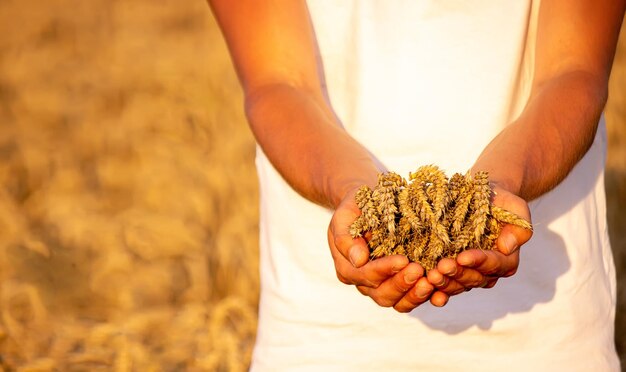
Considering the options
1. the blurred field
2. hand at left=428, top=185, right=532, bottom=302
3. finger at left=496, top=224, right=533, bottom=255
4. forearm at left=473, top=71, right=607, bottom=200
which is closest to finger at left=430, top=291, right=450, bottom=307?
hand at left=428, top=185, right=532, bottom=302

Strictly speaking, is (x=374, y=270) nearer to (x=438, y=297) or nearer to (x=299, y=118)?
(x=438, y=297)

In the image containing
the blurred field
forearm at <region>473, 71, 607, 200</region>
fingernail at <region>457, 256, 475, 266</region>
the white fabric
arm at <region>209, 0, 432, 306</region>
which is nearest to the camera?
fingernail at <region>457, 256, 475, 266</region>

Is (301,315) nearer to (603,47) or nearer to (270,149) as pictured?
(270,149)

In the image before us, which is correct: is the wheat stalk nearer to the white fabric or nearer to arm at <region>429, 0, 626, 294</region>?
arm at <region>429, 0, 626, 294</region>

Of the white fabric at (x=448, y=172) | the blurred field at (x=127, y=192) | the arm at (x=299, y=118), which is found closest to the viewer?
the arm at (x=299, y=118)

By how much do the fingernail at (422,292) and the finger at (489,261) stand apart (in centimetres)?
7

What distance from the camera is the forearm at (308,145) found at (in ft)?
6.31

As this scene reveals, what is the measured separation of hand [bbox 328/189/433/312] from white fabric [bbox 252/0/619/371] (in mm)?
282

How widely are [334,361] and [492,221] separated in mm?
463

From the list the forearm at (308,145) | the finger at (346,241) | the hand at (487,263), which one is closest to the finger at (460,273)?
the hand at (487,263)

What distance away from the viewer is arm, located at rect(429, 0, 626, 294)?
1893 mm

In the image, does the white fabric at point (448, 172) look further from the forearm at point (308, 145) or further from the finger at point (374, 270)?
the finger at point (374, 270)

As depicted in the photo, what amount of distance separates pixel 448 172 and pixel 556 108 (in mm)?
229

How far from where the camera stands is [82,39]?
5.86 m
